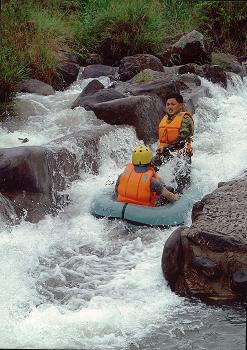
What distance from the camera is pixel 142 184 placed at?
6137mm

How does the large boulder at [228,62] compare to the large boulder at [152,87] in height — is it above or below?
below

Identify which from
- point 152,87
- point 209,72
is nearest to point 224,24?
point 209,72

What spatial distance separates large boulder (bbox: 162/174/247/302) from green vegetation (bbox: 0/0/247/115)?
4.64 meters

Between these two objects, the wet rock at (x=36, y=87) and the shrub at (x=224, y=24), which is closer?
the wet rock at (x=36, y=87)

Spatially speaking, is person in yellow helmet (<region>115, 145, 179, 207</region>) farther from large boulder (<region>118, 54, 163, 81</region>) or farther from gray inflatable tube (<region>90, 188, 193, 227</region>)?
large boulder (<region>118, 54, 163, 81</region>)

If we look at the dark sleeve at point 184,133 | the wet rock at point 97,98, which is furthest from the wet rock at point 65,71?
the dark sleeve at point 184,133

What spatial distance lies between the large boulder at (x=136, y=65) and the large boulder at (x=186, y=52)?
91 cm

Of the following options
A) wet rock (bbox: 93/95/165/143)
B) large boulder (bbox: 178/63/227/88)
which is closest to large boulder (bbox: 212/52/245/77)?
large boulder (bbox: 178/63/227/88)

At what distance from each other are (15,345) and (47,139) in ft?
13.9

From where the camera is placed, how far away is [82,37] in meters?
12.4

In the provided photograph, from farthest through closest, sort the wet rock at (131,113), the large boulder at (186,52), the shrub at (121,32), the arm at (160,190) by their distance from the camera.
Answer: the large boulder at (186,52)
the shrub at (121,32)
the wet rock at (131,113)
the arm at (160,190)

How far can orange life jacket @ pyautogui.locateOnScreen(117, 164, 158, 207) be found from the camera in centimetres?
614

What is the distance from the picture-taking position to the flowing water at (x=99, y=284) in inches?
165

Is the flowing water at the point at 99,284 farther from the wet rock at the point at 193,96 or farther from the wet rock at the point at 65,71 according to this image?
the wet rock at the point at 65,71
